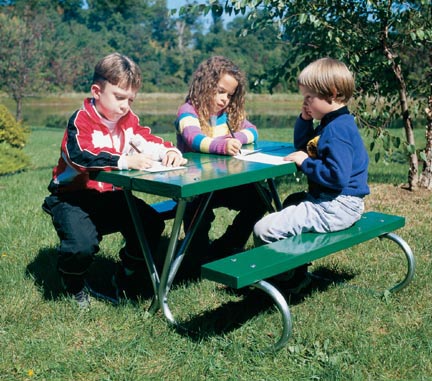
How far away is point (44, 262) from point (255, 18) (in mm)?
3064

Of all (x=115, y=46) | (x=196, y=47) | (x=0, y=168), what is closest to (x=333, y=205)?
(x=0, y=168)

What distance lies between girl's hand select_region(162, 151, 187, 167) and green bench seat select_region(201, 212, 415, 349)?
0.67m

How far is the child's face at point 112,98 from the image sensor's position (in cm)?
335

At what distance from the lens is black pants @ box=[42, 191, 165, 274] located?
3285 mm

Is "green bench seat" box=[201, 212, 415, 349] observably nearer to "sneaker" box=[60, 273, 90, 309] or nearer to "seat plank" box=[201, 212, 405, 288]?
"seat plank" box=[201, 212, 405, 288]

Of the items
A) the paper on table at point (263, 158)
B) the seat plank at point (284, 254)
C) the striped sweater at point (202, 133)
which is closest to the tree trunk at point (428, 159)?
the striped sweater at point (202, 133)

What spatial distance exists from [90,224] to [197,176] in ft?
2.41

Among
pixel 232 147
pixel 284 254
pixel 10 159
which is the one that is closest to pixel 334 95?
pixel 232 147

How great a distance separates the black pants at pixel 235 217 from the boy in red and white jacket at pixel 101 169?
672 mm

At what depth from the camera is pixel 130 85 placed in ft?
11.0

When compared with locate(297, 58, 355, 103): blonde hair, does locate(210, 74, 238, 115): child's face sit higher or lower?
lower

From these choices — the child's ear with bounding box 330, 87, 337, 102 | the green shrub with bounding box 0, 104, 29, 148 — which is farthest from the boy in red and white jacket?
the green shrub with bounding box 0, 104, 29, 148

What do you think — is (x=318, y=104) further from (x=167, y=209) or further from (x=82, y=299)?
(x=82, y=299)

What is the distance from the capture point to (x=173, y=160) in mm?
3414
